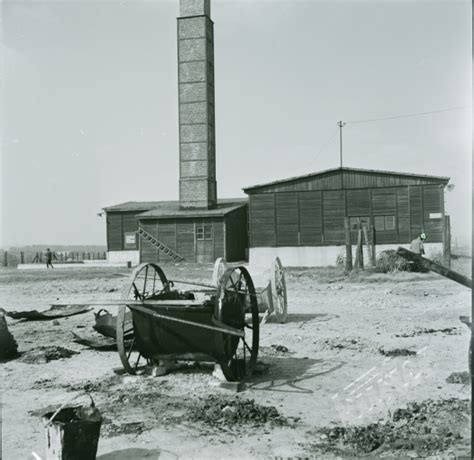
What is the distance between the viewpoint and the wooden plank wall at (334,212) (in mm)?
28844

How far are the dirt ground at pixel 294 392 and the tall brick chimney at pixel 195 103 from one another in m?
22.3

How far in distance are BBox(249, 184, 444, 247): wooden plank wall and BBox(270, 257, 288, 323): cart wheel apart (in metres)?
17.2

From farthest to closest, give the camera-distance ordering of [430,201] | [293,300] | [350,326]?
[430,201] → [293,300] → [350,326]

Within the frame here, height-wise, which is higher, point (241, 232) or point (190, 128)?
point (190, 128)

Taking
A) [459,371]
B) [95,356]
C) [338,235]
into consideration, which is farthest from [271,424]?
[338,235]

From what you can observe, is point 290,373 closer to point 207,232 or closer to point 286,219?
point 286,219

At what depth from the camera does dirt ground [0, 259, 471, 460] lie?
17.2 feet

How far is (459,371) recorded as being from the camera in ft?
25.0

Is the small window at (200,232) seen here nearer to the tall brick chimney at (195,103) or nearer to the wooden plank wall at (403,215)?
the tall brick chimney at (195,103)

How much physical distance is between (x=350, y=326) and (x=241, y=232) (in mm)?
25327

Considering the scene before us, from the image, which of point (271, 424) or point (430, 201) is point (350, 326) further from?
point (430, 201)

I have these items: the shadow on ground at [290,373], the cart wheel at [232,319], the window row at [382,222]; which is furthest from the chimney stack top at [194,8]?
the cart wheel at [232,319]

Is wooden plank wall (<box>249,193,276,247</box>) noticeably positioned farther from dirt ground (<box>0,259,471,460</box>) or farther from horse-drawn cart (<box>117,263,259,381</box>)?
horse-drawn cart (<box>117,263,259,381</box>)

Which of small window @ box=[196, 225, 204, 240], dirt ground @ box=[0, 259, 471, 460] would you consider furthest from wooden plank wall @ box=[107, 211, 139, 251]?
dirt ground @ box=[0, 259, 471, 460]
